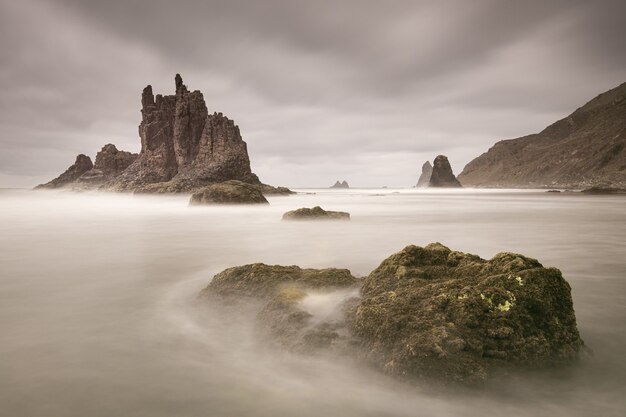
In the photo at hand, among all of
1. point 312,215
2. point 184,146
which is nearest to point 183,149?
point 184,146

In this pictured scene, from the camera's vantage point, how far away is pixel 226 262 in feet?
40.5

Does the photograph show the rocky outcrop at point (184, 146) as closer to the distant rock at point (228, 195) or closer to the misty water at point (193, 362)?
the distant rock at point (228, 195)

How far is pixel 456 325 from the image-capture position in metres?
4.34

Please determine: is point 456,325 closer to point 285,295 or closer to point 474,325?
point 474,325

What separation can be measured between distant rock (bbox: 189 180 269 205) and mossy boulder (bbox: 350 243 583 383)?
40563 millimetres

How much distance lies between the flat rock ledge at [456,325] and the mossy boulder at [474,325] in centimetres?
1

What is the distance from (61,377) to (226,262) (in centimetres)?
791

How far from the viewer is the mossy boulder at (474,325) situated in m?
4.09

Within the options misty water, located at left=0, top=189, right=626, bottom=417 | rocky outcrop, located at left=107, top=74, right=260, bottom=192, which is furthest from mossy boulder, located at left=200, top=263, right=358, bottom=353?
rocky outcrop, located at left=107, top=74, right=260, bottom=192

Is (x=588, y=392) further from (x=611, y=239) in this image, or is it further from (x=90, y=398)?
(x=611, y=239)

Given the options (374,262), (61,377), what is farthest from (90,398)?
(374,262)

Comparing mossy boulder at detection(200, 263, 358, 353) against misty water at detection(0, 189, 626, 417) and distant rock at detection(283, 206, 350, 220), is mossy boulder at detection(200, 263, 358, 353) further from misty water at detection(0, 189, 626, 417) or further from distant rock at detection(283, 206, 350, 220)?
distant rock at detection(283, 206, 350, 220)

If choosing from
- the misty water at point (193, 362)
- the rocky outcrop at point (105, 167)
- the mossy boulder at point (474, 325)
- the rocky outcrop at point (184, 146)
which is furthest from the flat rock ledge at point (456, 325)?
the rocky outcrop at point (105, 167)

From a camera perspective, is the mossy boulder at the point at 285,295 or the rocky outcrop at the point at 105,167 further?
the rocky outcrop at the point at 105,167
